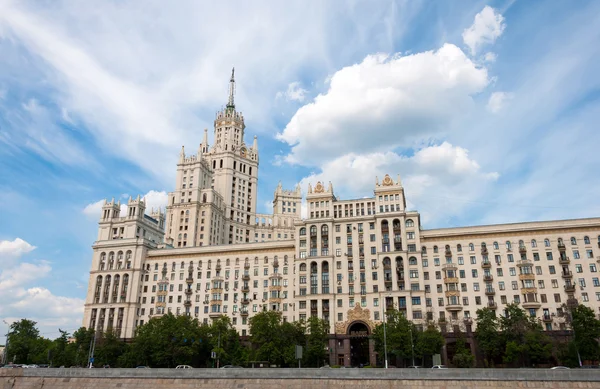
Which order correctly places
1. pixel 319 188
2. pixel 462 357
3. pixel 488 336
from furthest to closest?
pixel 319 188 → pixel 488 336 → pixel 462 357

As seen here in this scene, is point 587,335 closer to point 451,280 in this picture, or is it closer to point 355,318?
point 451,280

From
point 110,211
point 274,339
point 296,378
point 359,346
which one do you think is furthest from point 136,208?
point 296,378

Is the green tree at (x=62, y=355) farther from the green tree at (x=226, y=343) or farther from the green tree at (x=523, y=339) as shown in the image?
the green tree at (x=523, y=339)

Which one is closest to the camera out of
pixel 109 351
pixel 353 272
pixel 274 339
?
pixel 274 339

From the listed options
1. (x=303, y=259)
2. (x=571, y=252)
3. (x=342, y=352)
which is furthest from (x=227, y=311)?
(x=571, y=252)

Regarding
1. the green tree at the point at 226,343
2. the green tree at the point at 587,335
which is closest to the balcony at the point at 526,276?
the green tree at the point at 587,335

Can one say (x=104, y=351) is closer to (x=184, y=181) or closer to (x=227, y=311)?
(x=227, y=311)

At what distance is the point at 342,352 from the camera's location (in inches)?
4077

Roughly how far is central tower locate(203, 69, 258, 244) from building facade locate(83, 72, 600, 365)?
43.0 metres

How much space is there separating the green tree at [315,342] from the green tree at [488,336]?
2900cm

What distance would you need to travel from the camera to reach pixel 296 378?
5988 centimetres

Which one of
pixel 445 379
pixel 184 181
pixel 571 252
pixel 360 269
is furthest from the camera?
pixel 184 181

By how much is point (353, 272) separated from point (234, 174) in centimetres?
8881

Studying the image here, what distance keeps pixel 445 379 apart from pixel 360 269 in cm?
5563
